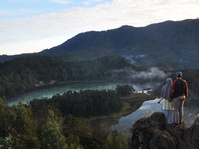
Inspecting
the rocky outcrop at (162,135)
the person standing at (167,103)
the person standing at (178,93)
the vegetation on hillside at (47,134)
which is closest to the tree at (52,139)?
the vegetation on hillside at (47,134)

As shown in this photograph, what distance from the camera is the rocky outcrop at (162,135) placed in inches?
650

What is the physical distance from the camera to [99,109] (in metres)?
150

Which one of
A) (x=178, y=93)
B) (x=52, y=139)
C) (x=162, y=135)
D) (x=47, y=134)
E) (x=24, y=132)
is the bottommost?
(x=24, y=132)

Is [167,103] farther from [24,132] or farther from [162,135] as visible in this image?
[24,132]

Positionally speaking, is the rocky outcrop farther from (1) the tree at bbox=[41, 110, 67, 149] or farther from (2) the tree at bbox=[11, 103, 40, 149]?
(2) the tree at bbox=[11, 103, 40, 149]

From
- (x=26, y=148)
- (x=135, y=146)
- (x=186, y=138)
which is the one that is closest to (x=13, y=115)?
(x=26, y=148)

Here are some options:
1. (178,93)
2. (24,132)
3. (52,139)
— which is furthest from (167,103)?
(24,132)

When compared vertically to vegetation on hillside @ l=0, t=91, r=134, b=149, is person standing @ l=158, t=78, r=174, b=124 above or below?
above

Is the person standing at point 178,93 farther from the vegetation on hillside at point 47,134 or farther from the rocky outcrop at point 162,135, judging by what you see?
the vegetation on hillside at point 47,134

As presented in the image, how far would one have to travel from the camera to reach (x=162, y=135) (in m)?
16.8

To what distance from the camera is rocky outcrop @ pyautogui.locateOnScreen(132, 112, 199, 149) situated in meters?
16.5

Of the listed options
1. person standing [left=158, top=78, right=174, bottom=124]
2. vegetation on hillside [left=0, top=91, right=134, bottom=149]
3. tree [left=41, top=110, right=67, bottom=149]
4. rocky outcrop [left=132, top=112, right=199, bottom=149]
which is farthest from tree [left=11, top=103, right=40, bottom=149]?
person standing [left=158, top=78, right=174, bottom=124]

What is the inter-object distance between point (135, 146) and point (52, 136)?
24.6m

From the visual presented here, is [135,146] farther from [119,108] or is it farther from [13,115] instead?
[119,108]
